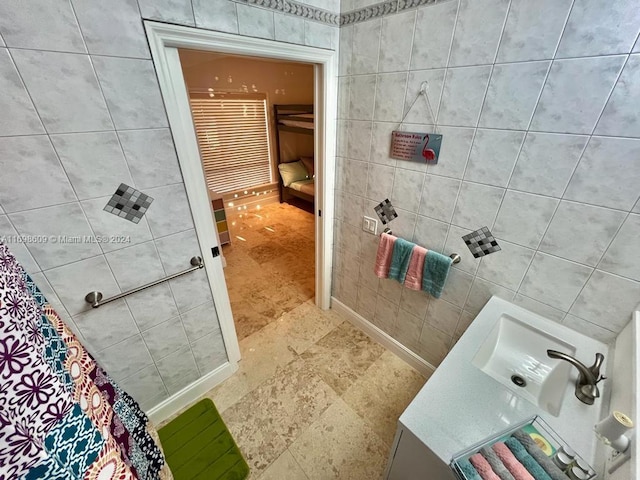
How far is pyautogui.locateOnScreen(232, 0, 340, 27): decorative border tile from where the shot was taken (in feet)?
4.01

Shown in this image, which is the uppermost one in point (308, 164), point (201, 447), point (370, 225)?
point (370, 225)

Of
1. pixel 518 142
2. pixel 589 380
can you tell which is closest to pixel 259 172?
pixel 518 142

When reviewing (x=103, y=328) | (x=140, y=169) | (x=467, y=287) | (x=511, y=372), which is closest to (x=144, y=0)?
(x=140, y=169)

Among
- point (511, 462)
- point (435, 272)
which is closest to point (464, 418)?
point (511, 462)

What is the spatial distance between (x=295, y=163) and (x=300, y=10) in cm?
350

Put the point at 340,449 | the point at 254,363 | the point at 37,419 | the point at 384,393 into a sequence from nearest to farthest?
the point at 37,419 → the point at 340,449 → the point at 384,393 → the point at 254,363

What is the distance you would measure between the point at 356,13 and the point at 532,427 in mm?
2051

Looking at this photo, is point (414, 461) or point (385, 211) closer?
point (414, 461)

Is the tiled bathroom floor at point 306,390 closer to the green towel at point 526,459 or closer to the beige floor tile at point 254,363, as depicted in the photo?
the beige floor tile at point 254,363

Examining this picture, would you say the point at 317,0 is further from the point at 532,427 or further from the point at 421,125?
the point at 532,427

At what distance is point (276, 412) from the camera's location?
1.69 m

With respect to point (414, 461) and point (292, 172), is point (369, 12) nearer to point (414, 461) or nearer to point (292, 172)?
point (414, 461)

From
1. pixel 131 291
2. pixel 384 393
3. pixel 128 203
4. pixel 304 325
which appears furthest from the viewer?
pixel 304 325

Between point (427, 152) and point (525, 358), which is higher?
point (427, 152)
